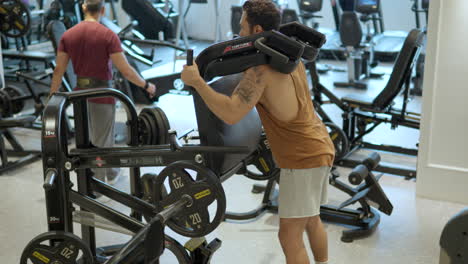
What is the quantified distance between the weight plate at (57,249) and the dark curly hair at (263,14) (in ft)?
4.62

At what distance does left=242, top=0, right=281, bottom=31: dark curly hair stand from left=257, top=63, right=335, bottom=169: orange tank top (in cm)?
27

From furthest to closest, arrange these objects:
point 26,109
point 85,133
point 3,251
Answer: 1. point 26,109
2. point 3,251
3. point 85,133

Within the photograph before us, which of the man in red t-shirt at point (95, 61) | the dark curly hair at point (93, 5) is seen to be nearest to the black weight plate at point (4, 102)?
the man in red t-shirt at point (95, 61)

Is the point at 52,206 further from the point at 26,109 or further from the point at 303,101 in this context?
the point at 26,109

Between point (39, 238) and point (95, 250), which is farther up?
point (39, 238)

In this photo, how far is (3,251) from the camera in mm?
4000

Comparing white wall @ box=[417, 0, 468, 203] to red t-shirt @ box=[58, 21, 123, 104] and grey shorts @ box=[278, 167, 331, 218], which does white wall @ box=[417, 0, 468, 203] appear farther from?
red t-shirt @ box=[58, 21, 123, 104]

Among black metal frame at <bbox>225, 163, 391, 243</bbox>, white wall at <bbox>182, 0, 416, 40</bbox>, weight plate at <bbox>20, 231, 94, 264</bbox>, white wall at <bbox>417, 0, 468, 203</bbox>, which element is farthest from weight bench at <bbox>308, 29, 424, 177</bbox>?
white wall at <bbox>182, 0, 416, 40</bbox>

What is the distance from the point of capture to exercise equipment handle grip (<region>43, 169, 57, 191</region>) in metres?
2.94

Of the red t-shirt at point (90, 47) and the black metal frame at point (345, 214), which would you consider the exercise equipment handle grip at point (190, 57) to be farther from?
the red t-shirt at point (90, 47)

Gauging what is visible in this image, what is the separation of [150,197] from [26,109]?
179 inches

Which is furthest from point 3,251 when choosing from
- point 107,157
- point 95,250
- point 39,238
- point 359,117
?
point 359,117

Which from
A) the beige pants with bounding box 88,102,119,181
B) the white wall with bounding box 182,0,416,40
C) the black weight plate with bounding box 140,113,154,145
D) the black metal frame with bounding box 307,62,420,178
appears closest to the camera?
the black weight plate with bounding box 140,113,154,145

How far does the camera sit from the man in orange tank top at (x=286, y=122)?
279 cm
